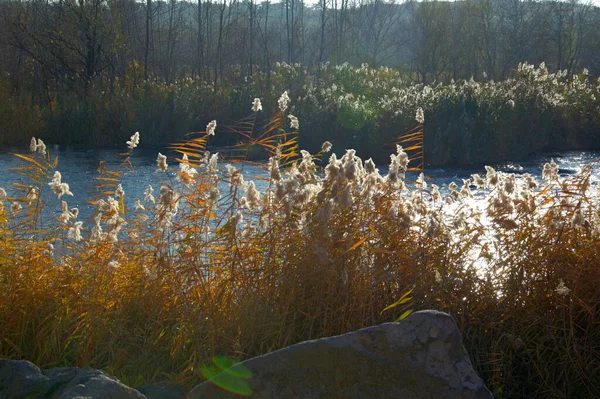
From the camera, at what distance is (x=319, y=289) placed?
4031 mm

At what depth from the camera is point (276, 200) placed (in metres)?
4.27

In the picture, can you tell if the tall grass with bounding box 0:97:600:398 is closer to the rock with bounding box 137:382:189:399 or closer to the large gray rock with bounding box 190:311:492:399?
the rock with bounding box 137:382:189:399

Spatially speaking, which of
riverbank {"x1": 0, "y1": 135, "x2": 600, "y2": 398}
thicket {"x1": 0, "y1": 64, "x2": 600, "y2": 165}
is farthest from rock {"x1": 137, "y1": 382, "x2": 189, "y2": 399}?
thicket {"x1": 0, "y1": 64, "x2": 600, "y2": 165}

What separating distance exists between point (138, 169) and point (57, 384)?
11.6 meters

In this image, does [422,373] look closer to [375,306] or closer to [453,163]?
[375,306]

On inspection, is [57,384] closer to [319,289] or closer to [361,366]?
[361,366]

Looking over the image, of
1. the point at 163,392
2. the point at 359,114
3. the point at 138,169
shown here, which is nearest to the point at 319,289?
the point at 163,392

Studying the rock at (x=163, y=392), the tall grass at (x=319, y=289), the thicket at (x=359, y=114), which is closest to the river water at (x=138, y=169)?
the thicket at (x=359, y=114)

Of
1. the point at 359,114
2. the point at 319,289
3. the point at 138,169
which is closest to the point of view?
the point at 319,289

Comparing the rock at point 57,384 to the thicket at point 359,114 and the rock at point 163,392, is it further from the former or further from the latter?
the thicket at point 359,114

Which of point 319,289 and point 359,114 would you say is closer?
point 319,289

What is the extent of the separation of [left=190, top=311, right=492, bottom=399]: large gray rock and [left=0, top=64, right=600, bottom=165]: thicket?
1301cm

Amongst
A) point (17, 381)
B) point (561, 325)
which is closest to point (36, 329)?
point (17, 381)

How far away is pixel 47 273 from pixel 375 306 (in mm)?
2055
